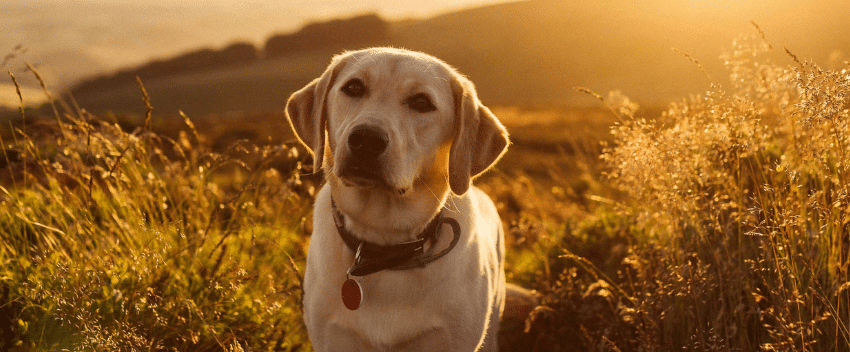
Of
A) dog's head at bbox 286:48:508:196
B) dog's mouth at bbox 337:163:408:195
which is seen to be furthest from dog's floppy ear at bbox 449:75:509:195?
dog's mouth at bbox 337:163:408:195

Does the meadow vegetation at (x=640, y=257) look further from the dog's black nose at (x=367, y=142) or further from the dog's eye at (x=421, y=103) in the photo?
the dog's eye at (x=421, y=103)

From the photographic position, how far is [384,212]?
9.37 ft

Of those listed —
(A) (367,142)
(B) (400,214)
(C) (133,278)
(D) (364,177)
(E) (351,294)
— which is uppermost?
(A) (367,142)

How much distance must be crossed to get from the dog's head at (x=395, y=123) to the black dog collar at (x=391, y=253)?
25 cm

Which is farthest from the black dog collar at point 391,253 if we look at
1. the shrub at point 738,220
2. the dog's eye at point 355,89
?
the shrub at point 738,220

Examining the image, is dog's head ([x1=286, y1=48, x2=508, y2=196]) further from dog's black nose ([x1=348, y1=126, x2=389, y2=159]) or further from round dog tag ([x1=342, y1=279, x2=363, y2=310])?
round dog tag ([x1=342, y1=279, x2=363, y2=310])

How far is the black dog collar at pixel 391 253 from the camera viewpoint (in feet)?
8.95

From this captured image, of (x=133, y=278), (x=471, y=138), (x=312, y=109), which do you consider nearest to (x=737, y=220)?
(x=471, y=138)

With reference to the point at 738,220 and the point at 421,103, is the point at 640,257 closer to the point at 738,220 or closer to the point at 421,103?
the point at 738,220

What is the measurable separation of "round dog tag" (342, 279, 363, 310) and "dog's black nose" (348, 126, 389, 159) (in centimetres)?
63

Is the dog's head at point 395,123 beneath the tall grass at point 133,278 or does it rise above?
above

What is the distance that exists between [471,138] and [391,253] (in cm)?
73

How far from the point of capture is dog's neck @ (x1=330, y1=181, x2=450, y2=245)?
2.83m

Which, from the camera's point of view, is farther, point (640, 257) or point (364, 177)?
point (640, 257)
